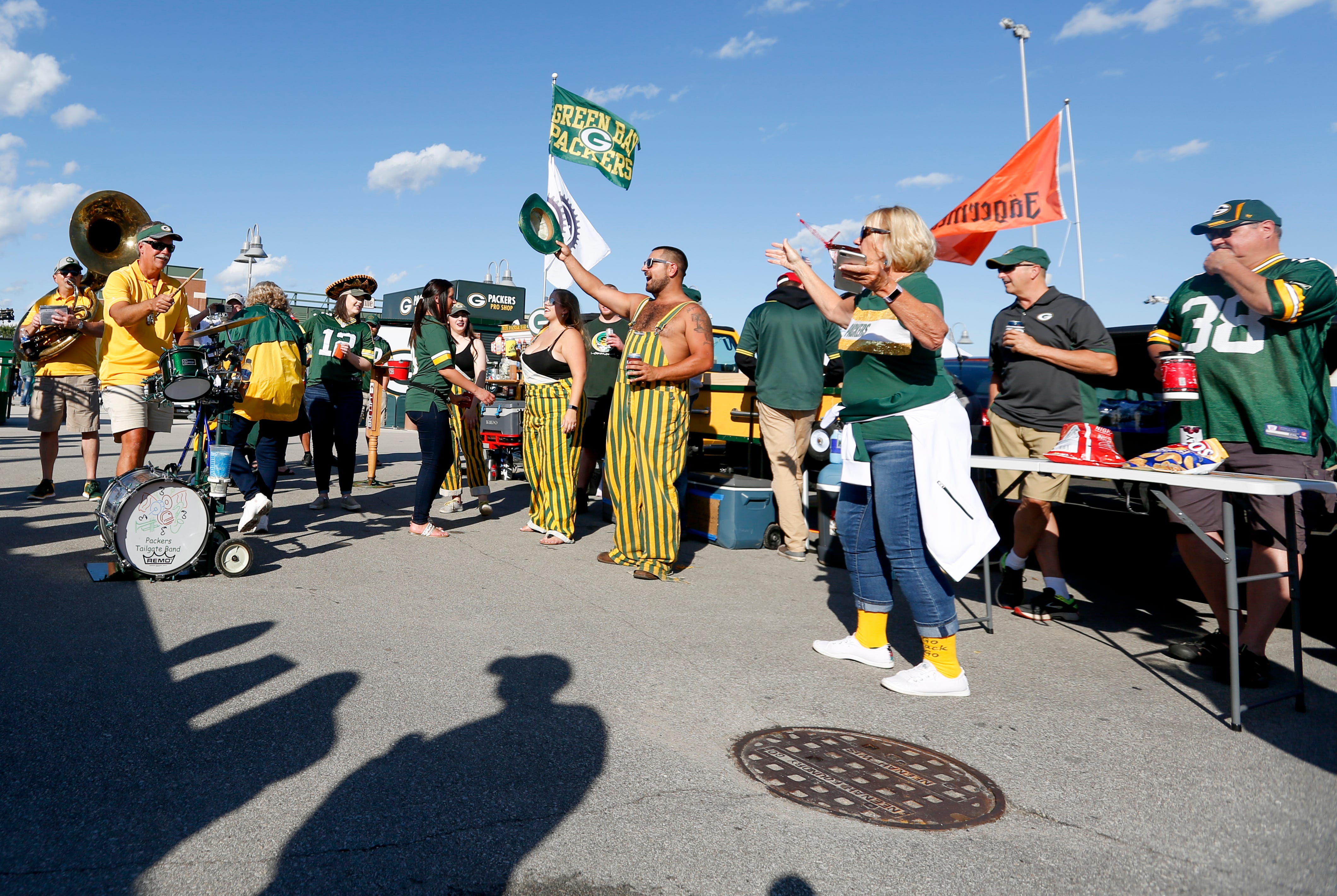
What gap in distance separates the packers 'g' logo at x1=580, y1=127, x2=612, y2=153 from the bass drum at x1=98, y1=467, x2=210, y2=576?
27.3ft

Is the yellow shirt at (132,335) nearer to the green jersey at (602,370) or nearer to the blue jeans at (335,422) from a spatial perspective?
the blue jeans at (335,422)

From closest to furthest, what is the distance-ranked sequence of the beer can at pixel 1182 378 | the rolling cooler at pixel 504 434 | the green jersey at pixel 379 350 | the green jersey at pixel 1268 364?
the green jersey at pixel 1268 364 → the beer can at pixel 1182 378 → the green jersey at pixel 379 350 → the rolling cooler at pixel 504 434

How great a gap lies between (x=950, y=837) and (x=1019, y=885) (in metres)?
0.27

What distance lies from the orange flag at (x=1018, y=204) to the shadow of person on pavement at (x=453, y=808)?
9792mm

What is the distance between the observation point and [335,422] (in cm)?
814

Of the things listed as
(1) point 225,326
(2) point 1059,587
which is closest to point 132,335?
(1) point 225,326

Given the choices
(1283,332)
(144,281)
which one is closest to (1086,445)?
(1283,332)

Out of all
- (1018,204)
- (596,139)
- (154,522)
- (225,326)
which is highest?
(596,139)

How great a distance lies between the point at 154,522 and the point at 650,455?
9.61 ft

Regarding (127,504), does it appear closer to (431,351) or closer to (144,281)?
(144,281)

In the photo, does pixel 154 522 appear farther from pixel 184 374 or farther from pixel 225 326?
pixel 225 326

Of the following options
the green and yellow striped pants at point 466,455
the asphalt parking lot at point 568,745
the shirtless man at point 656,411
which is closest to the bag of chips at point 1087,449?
the asphalt parking lot at point 568,745

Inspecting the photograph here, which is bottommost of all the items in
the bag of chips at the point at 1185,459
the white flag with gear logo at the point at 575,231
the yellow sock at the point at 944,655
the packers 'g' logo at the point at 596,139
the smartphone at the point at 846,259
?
the yellow sock at the point at 944,655

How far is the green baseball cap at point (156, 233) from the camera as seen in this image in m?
5.86
